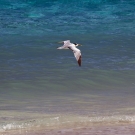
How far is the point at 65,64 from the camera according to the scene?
1342 cm

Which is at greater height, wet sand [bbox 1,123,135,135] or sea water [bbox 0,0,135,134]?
wet sand [bbox 1,123,135,135]

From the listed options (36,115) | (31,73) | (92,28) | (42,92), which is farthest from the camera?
(92,28)

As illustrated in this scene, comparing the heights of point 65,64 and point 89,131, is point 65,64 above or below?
below

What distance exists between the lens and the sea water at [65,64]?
Result: 10.0 metres

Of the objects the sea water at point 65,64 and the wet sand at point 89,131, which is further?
the sea water at point 65,64

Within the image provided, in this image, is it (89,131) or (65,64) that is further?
(65,64)

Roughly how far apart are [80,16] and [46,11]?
107 centimetres

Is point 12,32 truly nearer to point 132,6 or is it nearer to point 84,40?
point 84,40

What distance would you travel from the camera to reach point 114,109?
10320 mm

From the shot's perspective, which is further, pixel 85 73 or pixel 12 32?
pixel 12 32

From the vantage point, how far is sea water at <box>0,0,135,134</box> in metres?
10.0

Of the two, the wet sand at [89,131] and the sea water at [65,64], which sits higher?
the wet sand at [89,131]

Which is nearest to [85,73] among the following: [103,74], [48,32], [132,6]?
[103,74]

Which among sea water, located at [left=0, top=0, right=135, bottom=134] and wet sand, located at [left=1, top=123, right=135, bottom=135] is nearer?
wet sand, located at [left=1, top=123, right=135, bottom=135]
